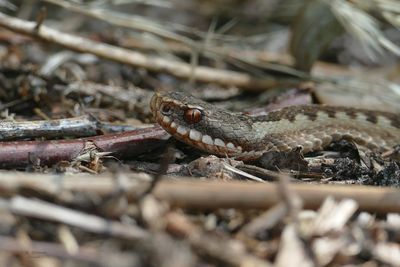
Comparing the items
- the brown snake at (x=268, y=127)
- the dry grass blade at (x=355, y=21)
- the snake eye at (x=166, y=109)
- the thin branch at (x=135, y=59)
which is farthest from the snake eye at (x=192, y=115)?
the dry grass blade at (x=355, y=21)

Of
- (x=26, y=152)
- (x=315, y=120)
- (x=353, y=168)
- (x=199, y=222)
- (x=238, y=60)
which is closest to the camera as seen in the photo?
(x=199, y=222)

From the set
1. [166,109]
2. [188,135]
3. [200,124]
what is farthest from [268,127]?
[166,109]

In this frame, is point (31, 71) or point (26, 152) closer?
point (26, 152)

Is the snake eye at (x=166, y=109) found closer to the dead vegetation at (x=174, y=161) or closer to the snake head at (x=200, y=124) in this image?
the snake head at (x=200, y=124)

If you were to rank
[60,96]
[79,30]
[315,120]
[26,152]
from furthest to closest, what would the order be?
[79,30], [60,96], [315,120], [26,152]

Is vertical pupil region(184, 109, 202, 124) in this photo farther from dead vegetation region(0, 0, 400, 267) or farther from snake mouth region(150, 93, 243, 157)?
dead vegetation region(0, 0, 400, 267)

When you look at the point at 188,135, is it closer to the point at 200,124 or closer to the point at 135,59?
the point at 200,124

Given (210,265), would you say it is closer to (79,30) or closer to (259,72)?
(259,72)

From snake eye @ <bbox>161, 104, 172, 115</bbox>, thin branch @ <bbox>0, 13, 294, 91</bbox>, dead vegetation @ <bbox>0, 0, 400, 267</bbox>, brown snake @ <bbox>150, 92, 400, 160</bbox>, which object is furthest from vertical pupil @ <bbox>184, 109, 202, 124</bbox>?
thin branch @ <bbox>0, 13, 294, 91</bbox>

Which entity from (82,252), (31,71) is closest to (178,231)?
(82,252)
